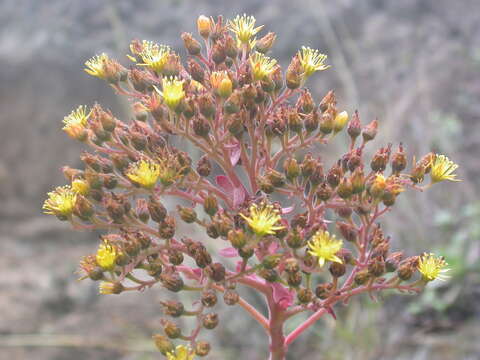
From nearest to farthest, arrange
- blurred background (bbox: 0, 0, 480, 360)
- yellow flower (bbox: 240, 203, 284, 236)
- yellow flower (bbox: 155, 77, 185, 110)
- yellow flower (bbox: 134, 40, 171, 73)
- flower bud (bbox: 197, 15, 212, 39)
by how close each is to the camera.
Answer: yellow flower (bbox: 240, 203, 284, 236)
yellow flower (bbox: 155, 77, 185, 110)
yellow flower (bbox: 134, 40, 171, 73)
flower bud (bbox: 197, 15, 212, 39)
blurred background (bbox: 0, 0, 480, 360)

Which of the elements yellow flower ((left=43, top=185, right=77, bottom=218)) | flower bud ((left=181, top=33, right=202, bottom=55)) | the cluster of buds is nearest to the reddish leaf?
the cluster of buds

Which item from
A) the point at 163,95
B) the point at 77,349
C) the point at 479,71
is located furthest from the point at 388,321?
the point at 163,95

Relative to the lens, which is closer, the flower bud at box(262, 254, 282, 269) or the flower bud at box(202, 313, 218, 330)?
the flower bud at box(262, 254, 282, 269)

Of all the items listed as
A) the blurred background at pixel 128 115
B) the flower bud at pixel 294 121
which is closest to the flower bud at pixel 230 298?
the flower bud at pixel 294 121

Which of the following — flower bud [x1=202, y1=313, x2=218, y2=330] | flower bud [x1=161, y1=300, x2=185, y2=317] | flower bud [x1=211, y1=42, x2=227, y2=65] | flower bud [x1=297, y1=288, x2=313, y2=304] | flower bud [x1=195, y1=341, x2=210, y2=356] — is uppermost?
flower bud [x1=211, y1=42, x2=227, y2=65]

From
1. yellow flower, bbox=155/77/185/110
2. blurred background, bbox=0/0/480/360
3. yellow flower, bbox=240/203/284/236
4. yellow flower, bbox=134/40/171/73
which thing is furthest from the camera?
blurred background, bbox=0/0/480/360

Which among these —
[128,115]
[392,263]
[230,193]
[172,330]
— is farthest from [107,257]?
[128,115]

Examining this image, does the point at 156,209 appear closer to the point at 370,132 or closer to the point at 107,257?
the point at 107,257

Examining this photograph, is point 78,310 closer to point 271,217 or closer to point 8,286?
point 8,286

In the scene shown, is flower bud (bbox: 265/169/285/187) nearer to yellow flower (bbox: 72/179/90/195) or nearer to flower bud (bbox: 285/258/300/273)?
flower bud (bbox: 285/258/300/273)
